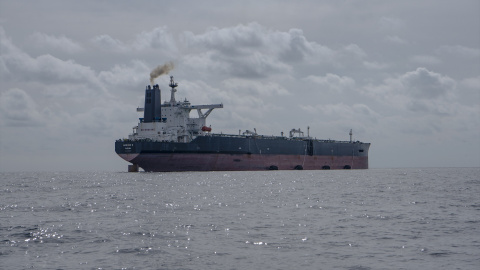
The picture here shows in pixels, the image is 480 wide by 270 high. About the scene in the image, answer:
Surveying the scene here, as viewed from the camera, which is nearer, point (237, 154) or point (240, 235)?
point (240, 235)

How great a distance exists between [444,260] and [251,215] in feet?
44.1

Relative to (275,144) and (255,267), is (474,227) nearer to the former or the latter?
(255,267)

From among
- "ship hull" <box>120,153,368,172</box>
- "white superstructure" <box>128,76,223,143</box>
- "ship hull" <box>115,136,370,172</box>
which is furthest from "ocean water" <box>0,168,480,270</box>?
"white superstructure" <box>128,76,223,143</box>

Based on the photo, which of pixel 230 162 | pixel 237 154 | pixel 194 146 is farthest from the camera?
pixel 237 154

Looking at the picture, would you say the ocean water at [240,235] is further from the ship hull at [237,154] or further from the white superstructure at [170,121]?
the white superstructure at [170,121]

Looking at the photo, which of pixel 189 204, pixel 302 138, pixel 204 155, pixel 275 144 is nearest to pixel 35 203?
pixel 189 204

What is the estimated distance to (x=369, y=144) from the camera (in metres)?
129

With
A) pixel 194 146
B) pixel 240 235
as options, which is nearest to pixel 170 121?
pixel 194 146

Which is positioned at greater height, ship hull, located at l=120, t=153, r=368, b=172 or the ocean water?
ship hull, located at l=120, t=153, r=368, b=172

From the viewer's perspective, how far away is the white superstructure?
87500mm

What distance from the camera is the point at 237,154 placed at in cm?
9094

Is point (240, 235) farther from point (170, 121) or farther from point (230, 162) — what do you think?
point (170, 121)

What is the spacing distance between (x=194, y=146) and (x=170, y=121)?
11.0m

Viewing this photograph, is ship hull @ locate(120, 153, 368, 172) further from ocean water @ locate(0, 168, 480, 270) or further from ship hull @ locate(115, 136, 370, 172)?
ocean water @ locate(0, 168, 480, 270)
